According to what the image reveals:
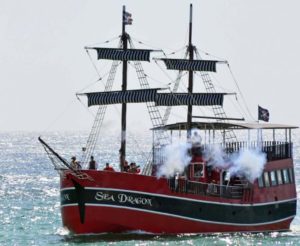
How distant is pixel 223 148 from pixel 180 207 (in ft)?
16.5

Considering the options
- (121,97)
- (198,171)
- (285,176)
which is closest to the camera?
(121,97)

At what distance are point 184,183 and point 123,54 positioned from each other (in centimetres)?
746

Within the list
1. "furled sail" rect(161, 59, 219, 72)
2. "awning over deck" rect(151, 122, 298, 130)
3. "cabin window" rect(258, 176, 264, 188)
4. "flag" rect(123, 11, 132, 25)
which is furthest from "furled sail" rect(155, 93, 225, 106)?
"cabin window" rect(258, 176, 264, 188)

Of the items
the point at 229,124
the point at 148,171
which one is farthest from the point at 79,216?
the point at 229,124

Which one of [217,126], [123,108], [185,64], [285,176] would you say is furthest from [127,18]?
[285,176]

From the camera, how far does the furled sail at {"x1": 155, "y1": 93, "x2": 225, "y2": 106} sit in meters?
61.6

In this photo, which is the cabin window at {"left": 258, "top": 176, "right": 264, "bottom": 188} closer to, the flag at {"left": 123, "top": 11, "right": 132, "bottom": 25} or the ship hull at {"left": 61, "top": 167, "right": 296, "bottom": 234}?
the ship hull at {"left": 61, "top": 167, "right": 296, "bottom": 234}

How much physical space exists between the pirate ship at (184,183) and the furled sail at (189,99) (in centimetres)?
5

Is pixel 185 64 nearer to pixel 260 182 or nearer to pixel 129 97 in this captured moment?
pixel 129 97

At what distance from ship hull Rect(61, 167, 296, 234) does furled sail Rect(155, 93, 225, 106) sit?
6587 millimetres

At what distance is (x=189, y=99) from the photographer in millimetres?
62094

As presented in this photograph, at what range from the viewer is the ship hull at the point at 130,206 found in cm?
5475

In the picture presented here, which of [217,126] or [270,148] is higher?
[217,126]

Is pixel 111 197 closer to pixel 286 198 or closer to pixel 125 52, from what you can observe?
pixel 125 52
